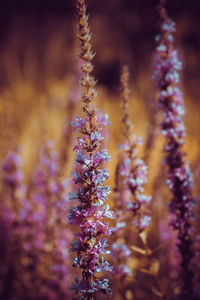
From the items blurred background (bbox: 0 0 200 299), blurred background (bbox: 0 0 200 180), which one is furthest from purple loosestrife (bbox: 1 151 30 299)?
blurred background (bbox: 0 0 200 180)

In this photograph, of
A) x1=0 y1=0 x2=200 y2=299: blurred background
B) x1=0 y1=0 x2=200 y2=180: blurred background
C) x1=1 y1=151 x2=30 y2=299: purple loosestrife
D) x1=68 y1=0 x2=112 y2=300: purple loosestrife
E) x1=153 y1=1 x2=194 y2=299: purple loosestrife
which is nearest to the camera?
x1=68 y1=0 x2=112 y2=300: purple loosestrife

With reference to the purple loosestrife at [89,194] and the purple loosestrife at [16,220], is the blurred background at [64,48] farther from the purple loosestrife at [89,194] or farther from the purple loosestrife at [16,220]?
the purple loosestrife at [89,194]

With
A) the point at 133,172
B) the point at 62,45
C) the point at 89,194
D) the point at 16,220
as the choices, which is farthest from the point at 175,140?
the point at 62,45

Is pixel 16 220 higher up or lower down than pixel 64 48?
lower down

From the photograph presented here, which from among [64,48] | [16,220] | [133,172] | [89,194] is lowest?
[89,194]

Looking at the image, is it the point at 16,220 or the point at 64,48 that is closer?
the point at 16,220

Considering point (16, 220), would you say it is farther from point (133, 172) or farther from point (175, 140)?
point (175, 140)

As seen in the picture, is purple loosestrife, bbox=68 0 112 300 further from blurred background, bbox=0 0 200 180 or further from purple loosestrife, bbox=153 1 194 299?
blurred background, bbox=0 0 200 180

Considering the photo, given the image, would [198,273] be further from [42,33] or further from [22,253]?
[42,33]
